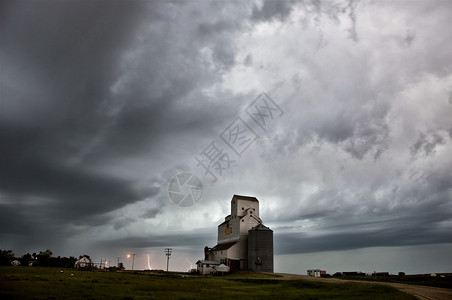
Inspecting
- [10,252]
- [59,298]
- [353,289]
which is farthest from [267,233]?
[10,252]

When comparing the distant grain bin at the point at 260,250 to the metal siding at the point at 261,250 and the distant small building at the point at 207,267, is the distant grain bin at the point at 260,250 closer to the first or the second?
the metal siding at the point at 261,250

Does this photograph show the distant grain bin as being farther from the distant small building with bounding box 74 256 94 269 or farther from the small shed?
the distant small building with bounding box 74 256 94 269

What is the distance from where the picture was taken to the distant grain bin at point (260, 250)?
281 ft

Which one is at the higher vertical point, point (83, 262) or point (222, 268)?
point (222, 268)

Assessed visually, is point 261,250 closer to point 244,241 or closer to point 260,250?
point 260,250

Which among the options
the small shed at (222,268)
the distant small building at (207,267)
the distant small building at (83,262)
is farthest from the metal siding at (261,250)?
the distant small building at (83,262)

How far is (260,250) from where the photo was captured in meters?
86.4

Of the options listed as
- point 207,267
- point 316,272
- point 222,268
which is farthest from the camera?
point 207,267

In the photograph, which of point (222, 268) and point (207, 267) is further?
point (207, 267)

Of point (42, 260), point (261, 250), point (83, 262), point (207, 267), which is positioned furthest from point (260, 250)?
point (42, 260)

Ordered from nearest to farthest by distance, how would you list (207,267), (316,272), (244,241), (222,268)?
(222,268) → (316,272) → (207,267) → (244,241)

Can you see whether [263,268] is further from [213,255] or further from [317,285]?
[317,285]

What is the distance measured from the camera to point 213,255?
98875mm

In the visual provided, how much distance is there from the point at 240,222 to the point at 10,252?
117 meters
